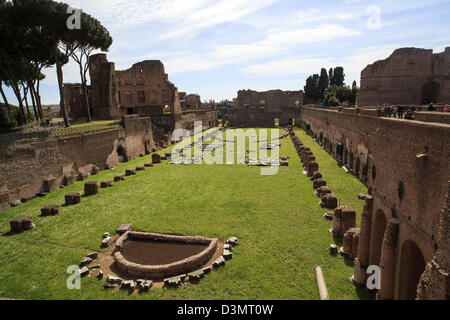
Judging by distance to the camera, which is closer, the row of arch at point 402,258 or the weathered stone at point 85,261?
the row of arch at point 402,258

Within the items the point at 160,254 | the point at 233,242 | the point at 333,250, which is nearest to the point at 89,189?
the point at 160,254

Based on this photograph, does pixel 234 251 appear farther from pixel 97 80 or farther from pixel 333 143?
Answer: pixel 97 80

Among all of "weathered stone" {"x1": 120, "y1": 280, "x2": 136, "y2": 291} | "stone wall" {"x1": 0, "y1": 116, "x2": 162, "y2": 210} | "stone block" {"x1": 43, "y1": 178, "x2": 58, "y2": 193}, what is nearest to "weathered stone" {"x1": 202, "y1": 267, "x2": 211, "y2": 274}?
"weathered stone" {"x1": 120, "y1": 280, "x2": 136, "y2": 291}

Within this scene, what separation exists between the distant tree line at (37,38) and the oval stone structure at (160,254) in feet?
42.9

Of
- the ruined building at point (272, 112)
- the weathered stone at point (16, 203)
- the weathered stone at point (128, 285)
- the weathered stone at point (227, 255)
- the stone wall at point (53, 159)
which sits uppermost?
the ruined building at point (272, 112)

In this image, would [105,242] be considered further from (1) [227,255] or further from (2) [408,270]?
(2) [408,270]

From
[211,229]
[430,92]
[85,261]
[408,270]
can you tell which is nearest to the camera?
[408,270]

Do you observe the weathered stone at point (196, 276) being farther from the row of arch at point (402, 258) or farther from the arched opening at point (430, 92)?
the arched opening at point (430, 92)

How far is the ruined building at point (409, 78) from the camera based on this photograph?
83.6 feet

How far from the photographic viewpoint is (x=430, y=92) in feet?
87.3

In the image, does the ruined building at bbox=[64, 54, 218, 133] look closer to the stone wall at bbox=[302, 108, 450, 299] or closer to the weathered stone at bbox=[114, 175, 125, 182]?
the weathered stone at bbox=[114, 175, 125, 182]

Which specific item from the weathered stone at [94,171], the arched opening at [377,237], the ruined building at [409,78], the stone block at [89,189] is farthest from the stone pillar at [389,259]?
the ruined building at [409,78]

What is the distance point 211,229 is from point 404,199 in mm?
6394

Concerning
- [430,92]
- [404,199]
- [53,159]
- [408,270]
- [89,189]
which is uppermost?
[430,92]
